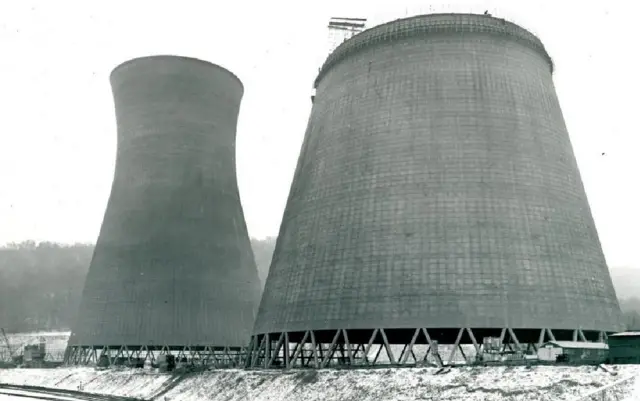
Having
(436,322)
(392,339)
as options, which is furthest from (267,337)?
(436,322)

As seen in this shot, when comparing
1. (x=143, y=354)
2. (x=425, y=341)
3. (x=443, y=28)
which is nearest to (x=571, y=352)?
(x=425, y=341)

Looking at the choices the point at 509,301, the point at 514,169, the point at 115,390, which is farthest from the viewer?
the point at 115,390

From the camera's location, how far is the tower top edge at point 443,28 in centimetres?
3653

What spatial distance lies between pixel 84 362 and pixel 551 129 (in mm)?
38027

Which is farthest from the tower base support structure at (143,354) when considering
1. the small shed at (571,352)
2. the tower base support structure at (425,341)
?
the small shed at (571,352)

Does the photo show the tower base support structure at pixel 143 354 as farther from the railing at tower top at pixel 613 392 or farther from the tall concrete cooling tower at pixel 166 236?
the railing at tower top at pixel 613 392

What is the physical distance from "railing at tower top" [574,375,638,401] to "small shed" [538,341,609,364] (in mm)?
4245

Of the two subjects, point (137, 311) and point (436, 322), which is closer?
point (436, 322)

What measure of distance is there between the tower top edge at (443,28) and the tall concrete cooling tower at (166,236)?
18.7 m

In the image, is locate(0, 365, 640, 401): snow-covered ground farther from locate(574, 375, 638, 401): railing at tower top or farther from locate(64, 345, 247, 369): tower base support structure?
locate(64, 345, 247, 369): tower base support structure

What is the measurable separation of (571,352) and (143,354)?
116ft


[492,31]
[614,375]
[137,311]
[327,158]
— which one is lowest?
[614,375]

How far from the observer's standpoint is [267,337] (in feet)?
118

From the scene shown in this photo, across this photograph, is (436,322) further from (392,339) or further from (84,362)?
(84,362)
